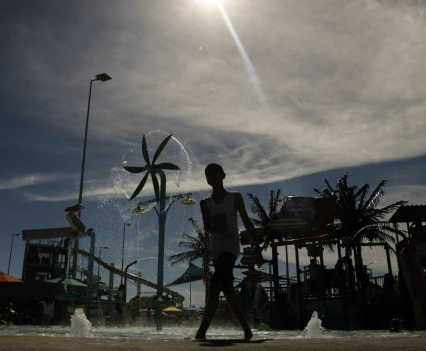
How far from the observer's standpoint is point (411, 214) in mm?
20922

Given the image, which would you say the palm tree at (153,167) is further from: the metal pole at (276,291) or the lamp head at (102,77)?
the lamp head at (102,77)

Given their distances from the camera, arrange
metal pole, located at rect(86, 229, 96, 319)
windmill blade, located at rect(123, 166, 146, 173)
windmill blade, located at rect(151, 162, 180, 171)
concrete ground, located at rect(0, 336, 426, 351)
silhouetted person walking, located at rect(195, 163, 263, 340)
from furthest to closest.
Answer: metal pole, located at rect(86, 229, 96, 319) → windmill blade, located at rect(123, 166, 146, 173) → windmill blade, located at rect(151, 162, 180, 171) → silhouetted person walking, located at rect(195, 163, 263, 340) → concrete ground, located at rect(0, 336, 426, 351)

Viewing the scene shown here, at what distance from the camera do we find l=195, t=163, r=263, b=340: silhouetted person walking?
163 inches

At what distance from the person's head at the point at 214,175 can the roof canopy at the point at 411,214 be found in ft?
60.8

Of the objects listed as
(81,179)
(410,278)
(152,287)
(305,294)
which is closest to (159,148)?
(410,278)

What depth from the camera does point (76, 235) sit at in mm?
15609

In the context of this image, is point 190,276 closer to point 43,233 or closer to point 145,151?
point 43,233

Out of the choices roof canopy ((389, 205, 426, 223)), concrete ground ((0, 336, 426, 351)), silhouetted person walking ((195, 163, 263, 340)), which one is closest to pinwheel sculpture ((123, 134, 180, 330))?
silhouetted person walking ((195, 163, 263, 340))

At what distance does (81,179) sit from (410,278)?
83.0 ft

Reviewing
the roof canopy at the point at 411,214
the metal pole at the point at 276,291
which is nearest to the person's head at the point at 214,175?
the metal pole at the point at 276,291

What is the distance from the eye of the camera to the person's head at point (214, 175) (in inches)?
178

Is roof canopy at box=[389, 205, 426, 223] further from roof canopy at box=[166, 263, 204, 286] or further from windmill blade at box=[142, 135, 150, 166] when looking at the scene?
roof canopy at box=[166, 263, 204, 286]

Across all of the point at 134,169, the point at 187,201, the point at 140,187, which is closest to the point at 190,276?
the point at 187,201

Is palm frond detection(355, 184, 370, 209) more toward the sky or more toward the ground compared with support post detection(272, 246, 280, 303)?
more toward the sky
